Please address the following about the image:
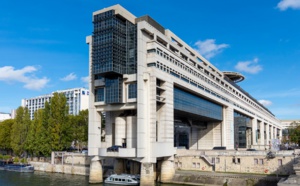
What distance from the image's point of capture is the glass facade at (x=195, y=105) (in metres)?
78.6

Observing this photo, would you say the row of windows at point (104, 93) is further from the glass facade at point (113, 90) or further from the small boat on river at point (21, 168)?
the small boat on river at point (21, 168)

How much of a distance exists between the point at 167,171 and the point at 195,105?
27.9 metres

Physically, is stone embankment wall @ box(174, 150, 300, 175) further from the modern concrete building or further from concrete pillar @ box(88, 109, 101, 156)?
concrete pillar @ box(88, 109, 101, 156)

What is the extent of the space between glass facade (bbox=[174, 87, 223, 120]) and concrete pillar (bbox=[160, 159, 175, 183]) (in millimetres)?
15253

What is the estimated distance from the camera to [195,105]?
89.0 metres

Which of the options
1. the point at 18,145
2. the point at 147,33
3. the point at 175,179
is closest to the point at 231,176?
the point at 175,179

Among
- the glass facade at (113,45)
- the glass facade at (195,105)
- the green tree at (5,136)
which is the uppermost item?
the glass facade at (113,45)

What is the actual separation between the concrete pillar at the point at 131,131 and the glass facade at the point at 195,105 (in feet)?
51.4

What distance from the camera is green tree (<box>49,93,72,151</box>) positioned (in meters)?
91.1

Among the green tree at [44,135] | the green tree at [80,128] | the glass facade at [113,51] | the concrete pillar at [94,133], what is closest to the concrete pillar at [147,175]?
the concrete pillar at [94,133]

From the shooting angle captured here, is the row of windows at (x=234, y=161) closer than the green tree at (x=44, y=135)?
Yes

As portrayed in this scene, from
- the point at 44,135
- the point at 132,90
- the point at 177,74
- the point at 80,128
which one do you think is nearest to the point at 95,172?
the point at 132,90

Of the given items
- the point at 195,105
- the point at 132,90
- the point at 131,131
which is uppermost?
the point at 132,90

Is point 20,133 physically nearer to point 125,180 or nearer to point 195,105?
point 125,180
